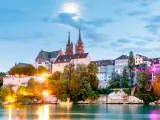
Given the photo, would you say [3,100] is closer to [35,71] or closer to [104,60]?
[35,71]

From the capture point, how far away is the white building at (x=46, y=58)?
11256 cm

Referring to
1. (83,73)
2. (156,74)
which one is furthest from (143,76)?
(83,73)

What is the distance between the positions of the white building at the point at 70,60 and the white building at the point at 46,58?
2.41 m

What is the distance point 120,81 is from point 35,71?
2739 centimetres

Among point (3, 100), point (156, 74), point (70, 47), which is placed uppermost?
point (70, 47)

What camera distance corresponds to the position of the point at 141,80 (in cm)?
7288

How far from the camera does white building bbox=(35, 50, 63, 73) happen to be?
11256cm

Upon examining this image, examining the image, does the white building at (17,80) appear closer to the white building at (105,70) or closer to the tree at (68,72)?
the tree at (68,72)

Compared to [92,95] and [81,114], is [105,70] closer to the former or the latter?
[92,95]

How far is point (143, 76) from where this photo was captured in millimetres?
73125

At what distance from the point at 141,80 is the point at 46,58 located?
4669 centimetres

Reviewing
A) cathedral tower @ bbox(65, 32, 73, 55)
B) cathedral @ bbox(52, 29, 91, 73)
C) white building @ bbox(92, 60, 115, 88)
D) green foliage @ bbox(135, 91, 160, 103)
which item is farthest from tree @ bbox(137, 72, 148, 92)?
cathedral tower @ bbox(65, 32, 73, 55)

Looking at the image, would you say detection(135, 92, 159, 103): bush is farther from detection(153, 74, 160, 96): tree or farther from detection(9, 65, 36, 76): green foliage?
detection(9, 65, 36, 76): green foliage

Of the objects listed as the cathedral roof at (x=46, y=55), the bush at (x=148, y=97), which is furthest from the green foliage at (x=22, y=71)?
the bush at (x=148, y=97)
